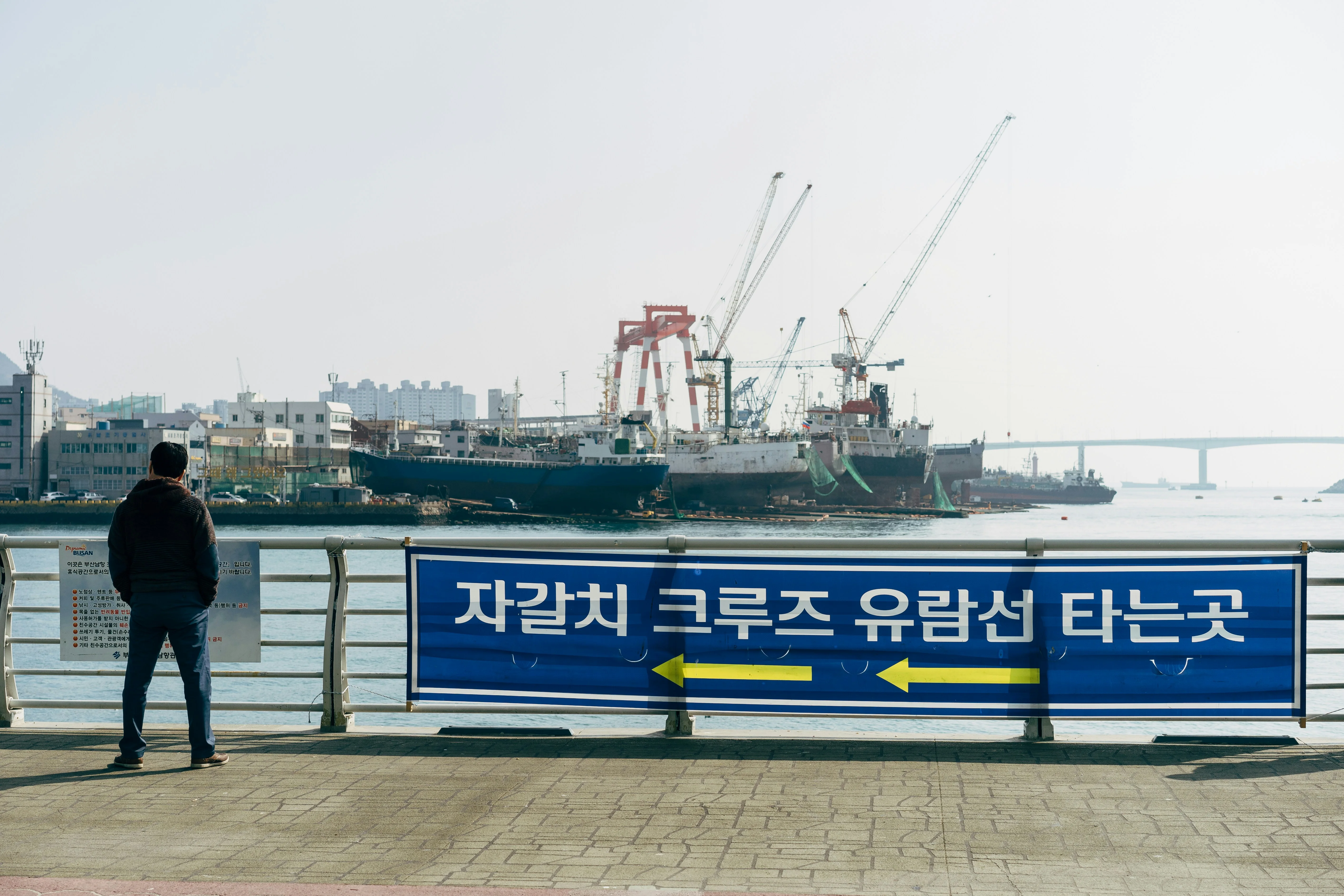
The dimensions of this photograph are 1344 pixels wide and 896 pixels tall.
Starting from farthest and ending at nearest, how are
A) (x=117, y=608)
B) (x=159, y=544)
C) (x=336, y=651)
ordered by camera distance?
1. (x=117, y=608)
2. (x=336, y=651)
3. (x=159, y=544)


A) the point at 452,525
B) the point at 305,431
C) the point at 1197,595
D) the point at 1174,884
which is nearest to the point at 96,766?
the point at 1174,884

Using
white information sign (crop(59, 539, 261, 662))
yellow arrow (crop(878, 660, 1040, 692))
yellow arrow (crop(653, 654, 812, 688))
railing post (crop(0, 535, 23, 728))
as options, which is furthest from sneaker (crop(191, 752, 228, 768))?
yellow arrow (crop(878, 660, 1040, 692))

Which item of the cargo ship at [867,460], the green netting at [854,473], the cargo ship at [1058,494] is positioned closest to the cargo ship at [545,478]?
the cargo ship at [867,460]

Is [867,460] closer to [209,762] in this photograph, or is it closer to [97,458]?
[97,458]

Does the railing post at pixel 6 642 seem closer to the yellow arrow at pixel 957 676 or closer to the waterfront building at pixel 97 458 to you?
the yellow arrow at pixel 957 676

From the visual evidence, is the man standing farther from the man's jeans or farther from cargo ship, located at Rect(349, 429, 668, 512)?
cargo ship, located at Rect(349, 429, 668, 512)

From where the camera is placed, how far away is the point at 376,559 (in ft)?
186

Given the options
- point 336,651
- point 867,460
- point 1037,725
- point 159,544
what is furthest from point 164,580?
point 867,460

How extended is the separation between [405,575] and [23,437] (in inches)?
4926

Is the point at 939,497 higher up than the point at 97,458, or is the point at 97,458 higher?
the point at 97,458

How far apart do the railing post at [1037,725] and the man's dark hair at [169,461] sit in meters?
4.82

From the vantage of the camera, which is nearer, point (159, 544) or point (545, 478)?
point (159, 544)

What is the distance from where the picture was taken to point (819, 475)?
113 metres

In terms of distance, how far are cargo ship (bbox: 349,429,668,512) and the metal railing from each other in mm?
88495
